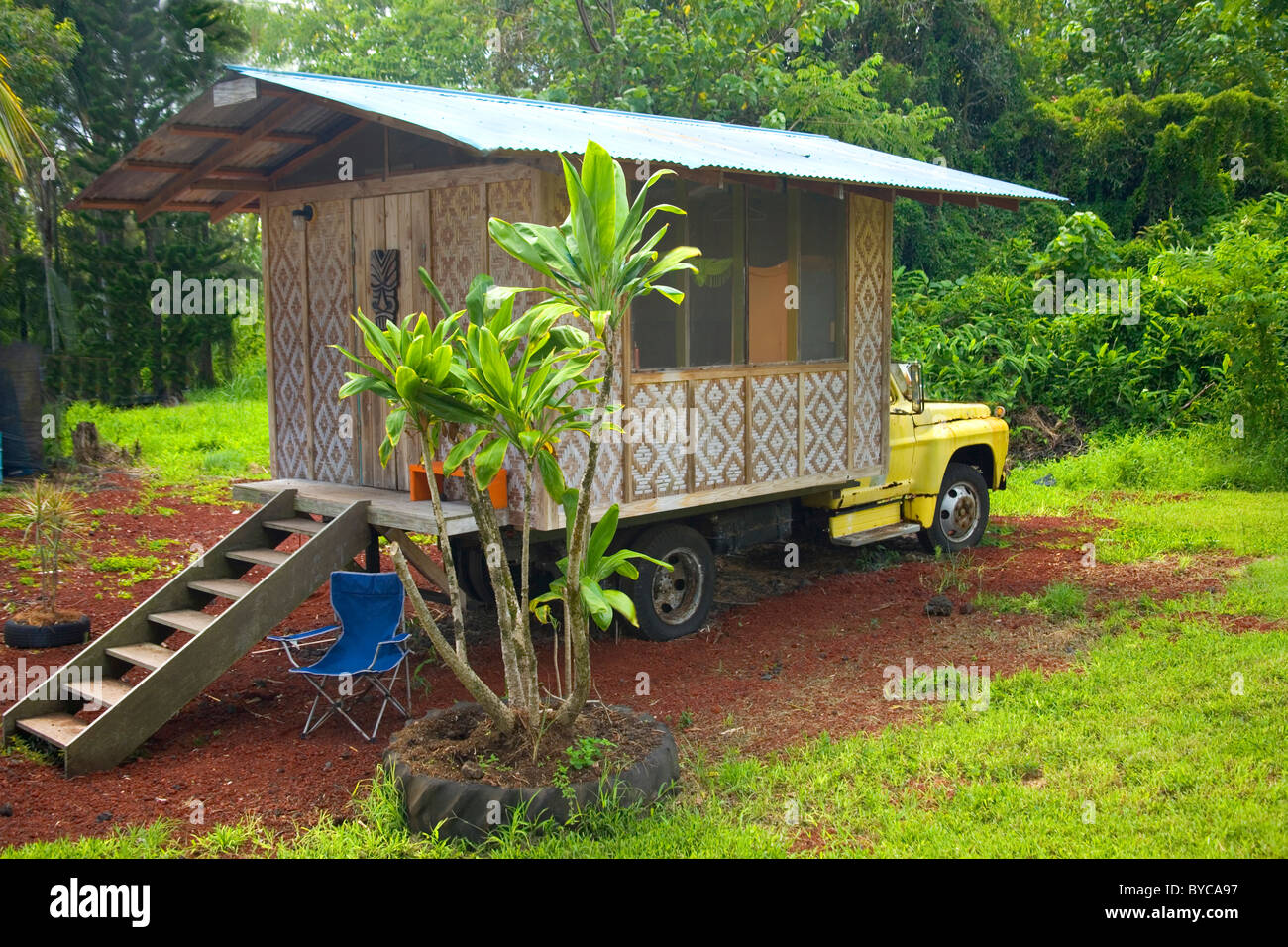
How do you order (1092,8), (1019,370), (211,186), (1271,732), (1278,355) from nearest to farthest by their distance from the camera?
1. (1271,732)
2. (211,186)
3. (1278,355)
4. (1019,370)
5. (1092,8)

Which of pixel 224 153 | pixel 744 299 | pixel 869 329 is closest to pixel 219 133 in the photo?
pixel 224 153

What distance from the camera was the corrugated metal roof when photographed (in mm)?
6578

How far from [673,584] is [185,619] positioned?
3248mm

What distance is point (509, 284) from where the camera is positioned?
6.98 m

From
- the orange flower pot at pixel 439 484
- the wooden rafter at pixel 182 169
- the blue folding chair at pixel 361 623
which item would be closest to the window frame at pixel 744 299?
→ the orange flower pot at pixel 439 484

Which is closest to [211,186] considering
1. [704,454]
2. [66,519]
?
[66,519]

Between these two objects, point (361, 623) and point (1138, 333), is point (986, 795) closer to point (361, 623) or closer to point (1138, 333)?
point (361, 623)

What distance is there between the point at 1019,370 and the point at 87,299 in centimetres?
1319

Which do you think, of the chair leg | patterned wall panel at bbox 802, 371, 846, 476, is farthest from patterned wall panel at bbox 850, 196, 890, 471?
the chair leg

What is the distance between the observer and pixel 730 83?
667 inches

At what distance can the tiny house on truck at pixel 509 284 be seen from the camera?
6805mm

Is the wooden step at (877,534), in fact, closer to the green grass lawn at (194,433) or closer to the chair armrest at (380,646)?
the chair armrest at (380,646)

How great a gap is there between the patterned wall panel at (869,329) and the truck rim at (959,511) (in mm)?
1177

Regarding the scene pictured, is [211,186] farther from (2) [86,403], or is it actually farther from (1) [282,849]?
(2) [86,403]
